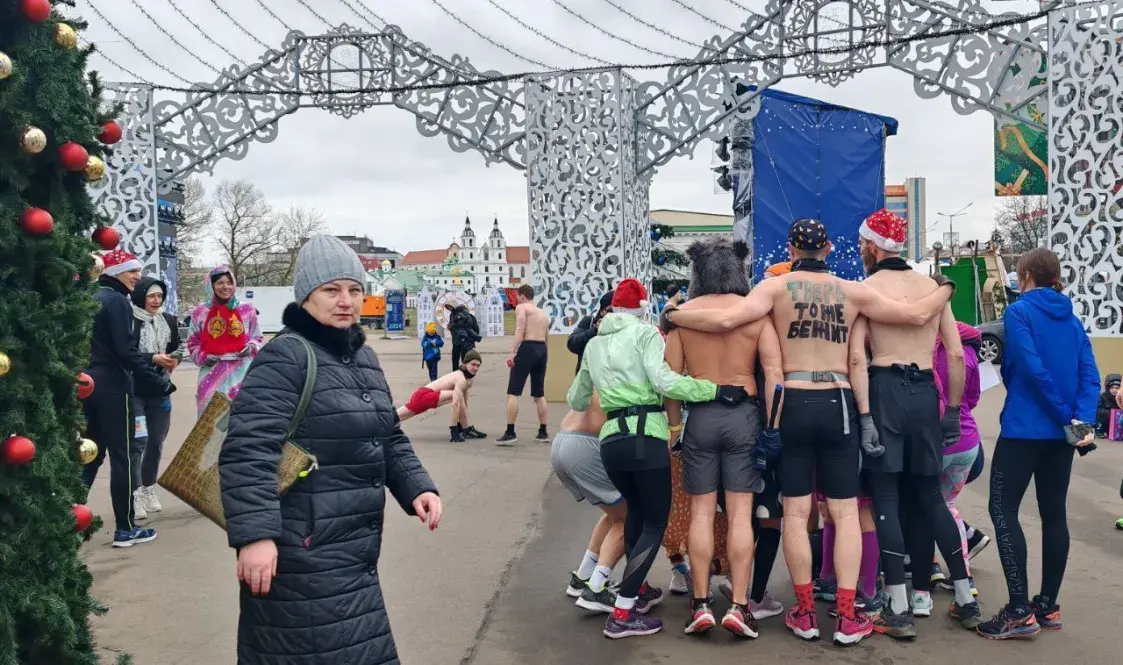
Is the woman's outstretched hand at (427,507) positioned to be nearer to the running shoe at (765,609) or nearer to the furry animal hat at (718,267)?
the furry animal hat at (718,267)

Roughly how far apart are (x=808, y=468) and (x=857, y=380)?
47 centimetres

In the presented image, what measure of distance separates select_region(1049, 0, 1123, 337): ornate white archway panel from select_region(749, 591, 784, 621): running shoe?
756 centimetres

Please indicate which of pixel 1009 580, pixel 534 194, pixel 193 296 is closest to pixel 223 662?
pixel 1009 580

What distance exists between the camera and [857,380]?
14.4 ft

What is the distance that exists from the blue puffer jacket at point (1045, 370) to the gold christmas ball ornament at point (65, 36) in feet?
13.0

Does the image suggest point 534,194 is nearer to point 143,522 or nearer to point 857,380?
point 143,522

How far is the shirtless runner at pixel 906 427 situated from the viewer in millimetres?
4375


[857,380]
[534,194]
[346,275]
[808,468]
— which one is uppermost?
[534,194]

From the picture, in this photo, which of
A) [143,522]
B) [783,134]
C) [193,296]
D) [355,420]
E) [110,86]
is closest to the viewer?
[355,420]

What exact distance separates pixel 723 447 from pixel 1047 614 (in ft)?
5.70

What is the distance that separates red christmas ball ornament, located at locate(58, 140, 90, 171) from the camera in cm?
246

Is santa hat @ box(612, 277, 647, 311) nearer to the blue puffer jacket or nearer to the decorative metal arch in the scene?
the blue puffer jacket

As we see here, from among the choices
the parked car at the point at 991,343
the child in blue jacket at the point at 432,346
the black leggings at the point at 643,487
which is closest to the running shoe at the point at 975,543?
the black leggings at the point at 643,487

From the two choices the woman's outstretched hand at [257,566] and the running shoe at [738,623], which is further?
the running shoe at [738,623]
